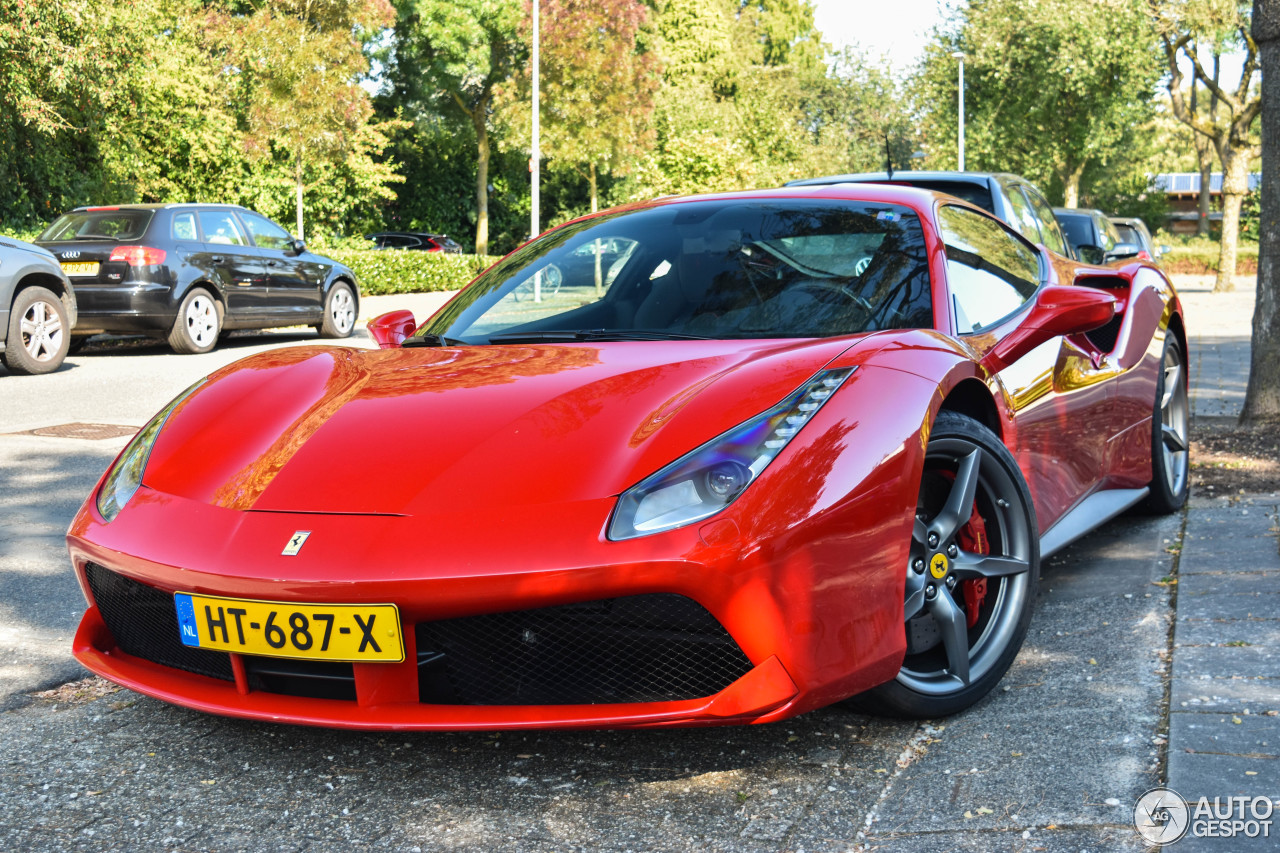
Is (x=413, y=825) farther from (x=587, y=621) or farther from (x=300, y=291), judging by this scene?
(x=300, y=291)

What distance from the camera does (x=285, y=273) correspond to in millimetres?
13578

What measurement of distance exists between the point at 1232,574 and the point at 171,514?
10.1 feet

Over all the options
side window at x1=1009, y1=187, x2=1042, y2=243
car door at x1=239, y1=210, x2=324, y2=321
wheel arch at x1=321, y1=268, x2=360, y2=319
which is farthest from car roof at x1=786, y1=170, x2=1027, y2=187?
wheel arch at x1=321, y1=268, x2=360, y2=319

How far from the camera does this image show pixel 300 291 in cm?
1385

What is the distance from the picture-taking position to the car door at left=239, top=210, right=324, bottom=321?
13336 millimetres

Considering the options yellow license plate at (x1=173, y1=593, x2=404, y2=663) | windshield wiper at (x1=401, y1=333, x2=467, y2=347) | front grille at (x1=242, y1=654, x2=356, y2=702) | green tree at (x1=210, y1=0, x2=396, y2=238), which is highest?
green tree at (x1=210, y1=0, x2=396, y2=238)

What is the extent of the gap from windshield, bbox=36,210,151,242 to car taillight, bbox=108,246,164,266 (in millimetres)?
179

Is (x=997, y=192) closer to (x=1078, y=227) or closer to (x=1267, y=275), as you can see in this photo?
(x=1267, y=275)

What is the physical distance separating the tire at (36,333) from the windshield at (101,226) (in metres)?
1.91

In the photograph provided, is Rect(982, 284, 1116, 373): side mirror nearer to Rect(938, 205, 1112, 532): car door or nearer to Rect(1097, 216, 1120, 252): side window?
Rect(938, 205, 1112, 532): car door

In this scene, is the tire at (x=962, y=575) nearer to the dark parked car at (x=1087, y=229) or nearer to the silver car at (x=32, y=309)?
the dark parked car at (x=1087, y=229)

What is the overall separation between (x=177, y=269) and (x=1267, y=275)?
9570 millimetres

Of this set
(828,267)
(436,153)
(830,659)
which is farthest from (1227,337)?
(436,153)

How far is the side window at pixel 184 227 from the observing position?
1212 centimetres
